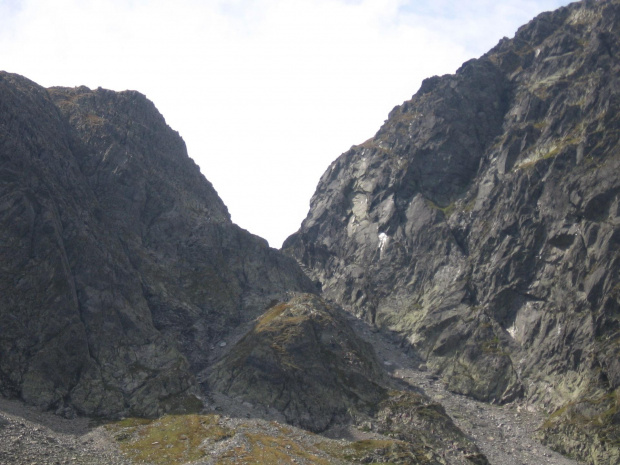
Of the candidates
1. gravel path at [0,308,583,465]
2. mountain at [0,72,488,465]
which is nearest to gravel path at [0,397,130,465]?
gravel path at [0,308,583,465]

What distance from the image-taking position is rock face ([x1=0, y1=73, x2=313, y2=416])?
11544 cm

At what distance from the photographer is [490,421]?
134 meters

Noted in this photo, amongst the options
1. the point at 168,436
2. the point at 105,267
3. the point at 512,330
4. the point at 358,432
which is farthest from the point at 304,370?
the point at 512,330

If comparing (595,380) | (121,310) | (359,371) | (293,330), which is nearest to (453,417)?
(359,371)

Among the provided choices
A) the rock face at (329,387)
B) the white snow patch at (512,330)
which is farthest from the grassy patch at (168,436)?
the white snow patch at (512,330)

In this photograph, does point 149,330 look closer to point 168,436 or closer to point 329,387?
point 168,436

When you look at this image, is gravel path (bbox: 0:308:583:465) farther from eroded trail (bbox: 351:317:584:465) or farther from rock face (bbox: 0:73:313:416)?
rock face (bbox: 0:73:313:416)

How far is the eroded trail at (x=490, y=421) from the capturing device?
385 feet

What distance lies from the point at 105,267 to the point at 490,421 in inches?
3643

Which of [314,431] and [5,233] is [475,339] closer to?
[314,431]

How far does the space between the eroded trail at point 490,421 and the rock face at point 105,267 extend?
41779mm

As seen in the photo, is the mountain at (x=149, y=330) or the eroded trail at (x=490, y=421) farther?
the eroded trail at (x=490, y=421)

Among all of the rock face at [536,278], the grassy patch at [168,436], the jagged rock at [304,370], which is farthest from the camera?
the rock face at [536,278]

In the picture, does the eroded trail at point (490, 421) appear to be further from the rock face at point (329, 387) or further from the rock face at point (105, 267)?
the rock face at point (105, 267)
